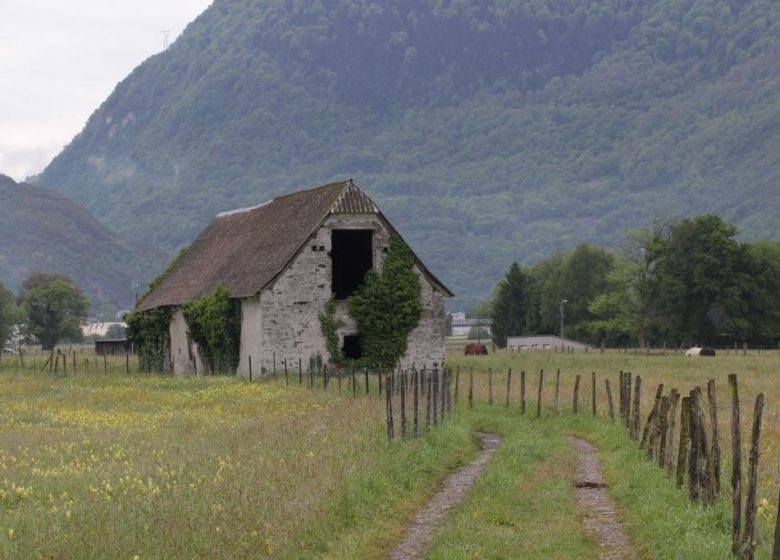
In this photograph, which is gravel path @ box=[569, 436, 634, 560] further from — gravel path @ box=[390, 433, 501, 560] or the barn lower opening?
the barn lower opening

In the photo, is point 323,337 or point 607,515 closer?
point 607,515

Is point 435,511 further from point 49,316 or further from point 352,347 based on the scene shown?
point 49,316

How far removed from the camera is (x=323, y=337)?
48.5m

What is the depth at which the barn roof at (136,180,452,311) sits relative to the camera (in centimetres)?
4925

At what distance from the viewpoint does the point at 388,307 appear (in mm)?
49531

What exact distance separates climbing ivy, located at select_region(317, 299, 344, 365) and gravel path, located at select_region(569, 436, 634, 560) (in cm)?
2370

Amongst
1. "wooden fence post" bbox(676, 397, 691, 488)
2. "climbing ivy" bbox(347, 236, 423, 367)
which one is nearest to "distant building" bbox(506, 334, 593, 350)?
"climbing ivy" bbox(347, 236, 423, 367)

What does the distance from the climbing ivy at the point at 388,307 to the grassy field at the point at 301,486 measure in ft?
50.2

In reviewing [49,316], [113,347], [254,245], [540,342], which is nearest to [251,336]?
[254,245]

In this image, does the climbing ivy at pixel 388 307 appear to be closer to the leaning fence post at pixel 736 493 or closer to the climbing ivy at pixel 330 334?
the climbing ivy at pixel 330 334

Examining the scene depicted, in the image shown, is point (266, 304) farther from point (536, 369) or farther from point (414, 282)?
point (536, 369)

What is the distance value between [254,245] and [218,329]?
5450 millimetres

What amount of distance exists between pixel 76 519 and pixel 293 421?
11.5 m

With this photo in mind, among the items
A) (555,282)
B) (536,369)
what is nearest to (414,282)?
(536,369)
